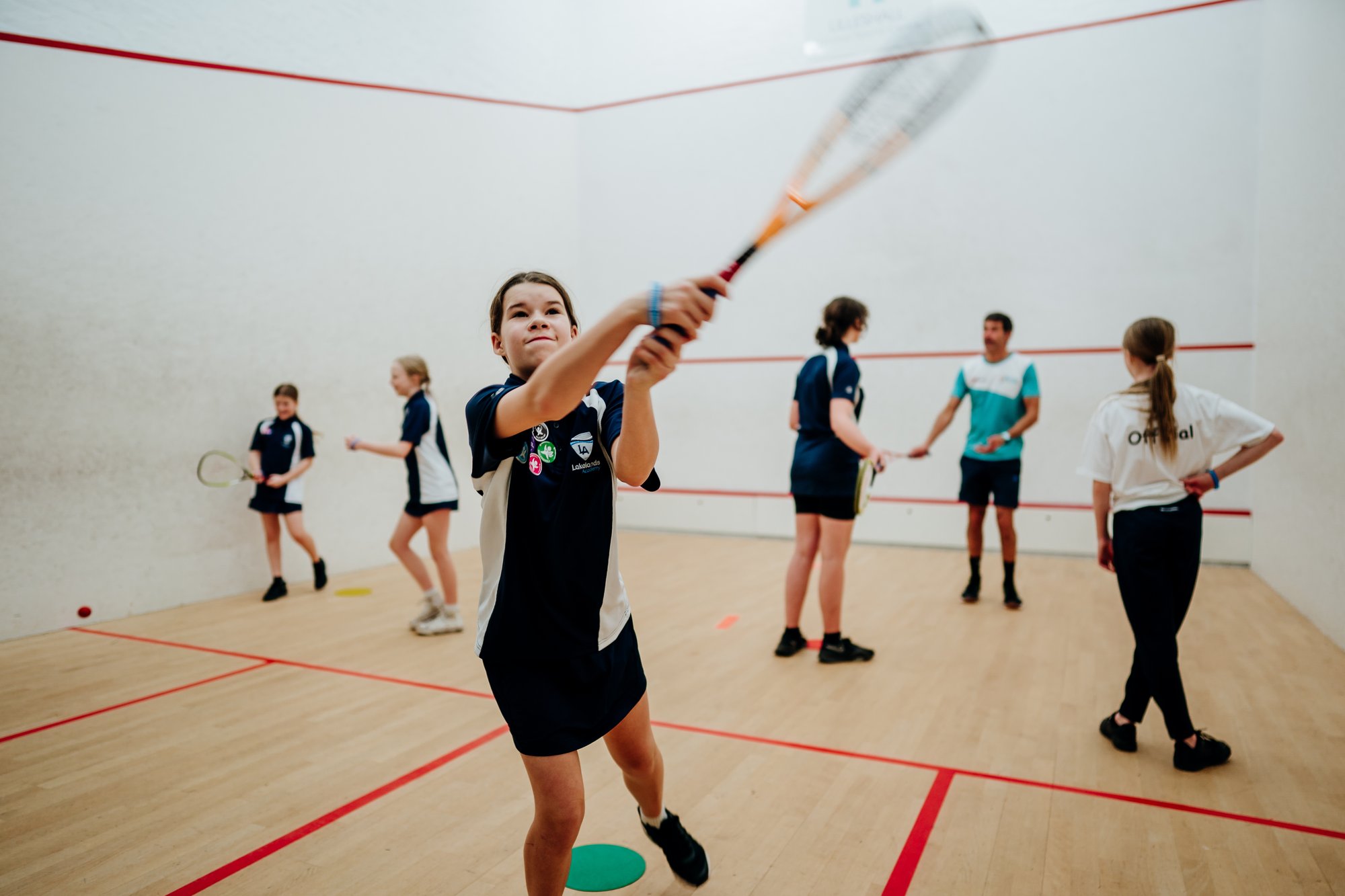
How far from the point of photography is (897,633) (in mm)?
3361

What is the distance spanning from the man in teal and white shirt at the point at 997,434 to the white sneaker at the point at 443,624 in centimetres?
210

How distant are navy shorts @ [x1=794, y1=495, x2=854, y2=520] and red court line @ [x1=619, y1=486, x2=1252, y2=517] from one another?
4.55 ft

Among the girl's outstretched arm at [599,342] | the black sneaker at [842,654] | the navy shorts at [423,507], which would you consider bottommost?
the black sneaker at [842,654]

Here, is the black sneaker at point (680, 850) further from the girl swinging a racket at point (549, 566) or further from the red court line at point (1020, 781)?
the red court line at point (1020, 781)

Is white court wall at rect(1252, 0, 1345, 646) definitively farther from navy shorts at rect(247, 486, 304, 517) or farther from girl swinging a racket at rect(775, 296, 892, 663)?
navy shorts at rect(247, 486, 304, 517)

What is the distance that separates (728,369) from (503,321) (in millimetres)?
4873

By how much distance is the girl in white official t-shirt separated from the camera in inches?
78.3

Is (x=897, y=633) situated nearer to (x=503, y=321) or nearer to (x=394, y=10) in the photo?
(x=503, y=321)

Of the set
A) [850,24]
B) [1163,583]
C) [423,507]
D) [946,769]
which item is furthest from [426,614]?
[850,24]

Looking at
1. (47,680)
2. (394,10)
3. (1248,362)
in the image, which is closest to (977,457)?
(1248,362)

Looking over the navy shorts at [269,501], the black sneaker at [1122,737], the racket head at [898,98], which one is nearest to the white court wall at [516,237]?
the navy shorts at [269,501]

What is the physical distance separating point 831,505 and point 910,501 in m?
2.79

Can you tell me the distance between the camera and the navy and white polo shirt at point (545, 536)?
1193 millimetres

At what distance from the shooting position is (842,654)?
297 centimetres
